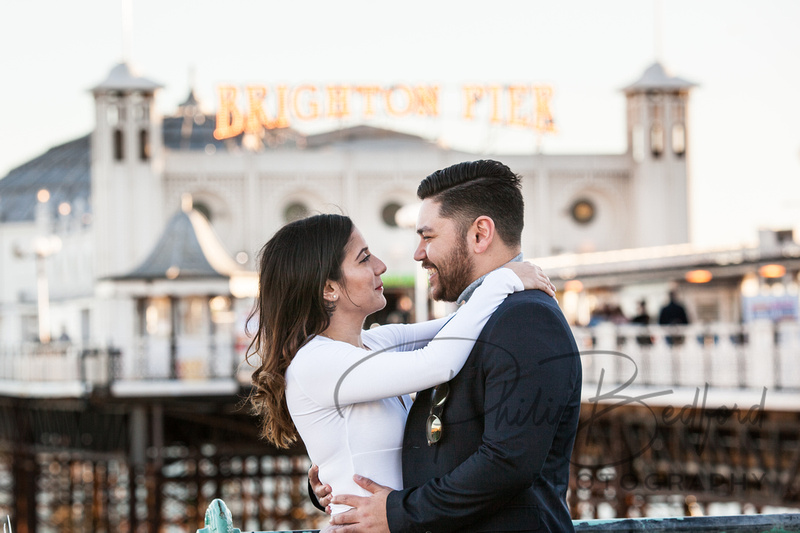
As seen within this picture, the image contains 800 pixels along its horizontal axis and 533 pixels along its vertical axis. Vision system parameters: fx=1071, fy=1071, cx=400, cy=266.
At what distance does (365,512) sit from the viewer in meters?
3.22

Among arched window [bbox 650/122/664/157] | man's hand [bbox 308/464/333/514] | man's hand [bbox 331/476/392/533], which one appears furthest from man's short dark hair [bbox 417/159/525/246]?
arched window [bbox 650/122/664/157]

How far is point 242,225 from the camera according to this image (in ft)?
133

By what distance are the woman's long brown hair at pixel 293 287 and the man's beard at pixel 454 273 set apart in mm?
341

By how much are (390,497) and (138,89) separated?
38849 mm

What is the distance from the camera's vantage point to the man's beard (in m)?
3.41

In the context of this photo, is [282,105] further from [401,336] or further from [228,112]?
[401,336]

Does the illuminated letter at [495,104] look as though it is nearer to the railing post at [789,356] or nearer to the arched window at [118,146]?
the arched window at [118,146]

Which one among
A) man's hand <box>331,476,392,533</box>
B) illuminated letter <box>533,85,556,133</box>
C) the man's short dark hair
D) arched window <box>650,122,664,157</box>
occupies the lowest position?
man's hand <box>331,476,392,533</box>

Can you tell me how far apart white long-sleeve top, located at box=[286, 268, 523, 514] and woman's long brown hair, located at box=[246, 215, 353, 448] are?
2.7 inches

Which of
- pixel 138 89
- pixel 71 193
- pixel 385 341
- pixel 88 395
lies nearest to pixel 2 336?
pixel 71 193

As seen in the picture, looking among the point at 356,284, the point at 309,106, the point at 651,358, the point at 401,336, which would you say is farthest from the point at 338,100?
the point at 356,284

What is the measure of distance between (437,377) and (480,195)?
600 mm

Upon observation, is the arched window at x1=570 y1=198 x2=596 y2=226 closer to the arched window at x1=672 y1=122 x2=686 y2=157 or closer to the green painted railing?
the arched window at x1=672 y1=122 x2=686 y2=157

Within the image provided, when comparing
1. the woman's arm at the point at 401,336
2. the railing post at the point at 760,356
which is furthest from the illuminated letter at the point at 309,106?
the woman's arm at the point at 401,336
